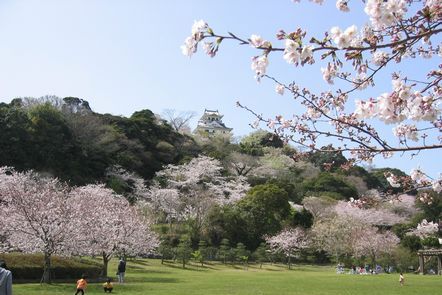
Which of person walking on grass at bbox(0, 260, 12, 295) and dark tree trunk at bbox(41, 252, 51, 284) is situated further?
dark tree trunk at bbox(41, 252, 51, 284)

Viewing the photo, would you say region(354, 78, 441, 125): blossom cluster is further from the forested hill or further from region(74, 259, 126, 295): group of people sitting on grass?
the forested hill

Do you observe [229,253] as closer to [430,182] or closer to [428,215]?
[428,215]

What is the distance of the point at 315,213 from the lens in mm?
45312

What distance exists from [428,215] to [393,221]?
7.17 m

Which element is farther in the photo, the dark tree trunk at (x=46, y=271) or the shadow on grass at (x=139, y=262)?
the shadow on grass at (x=139, y=262)

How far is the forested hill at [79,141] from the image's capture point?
1431 inches

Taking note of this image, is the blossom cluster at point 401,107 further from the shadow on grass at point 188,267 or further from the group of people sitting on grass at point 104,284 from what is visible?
the shadow on grass at point 188,267

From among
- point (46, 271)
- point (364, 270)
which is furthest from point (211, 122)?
point (46, 271)

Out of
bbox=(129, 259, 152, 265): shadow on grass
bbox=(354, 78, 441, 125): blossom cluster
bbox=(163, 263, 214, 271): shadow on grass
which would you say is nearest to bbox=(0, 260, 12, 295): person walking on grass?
bbox=(354, 78, 441, 125): blossom cluster

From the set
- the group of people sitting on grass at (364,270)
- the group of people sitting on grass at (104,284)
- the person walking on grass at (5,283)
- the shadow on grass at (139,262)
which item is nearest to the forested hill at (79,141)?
the shadow on grass at (139,262)

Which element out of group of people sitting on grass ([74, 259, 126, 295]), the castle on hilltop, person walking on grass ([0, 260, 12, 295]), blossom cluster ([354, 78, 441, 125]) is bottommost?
group of people sitting on grass ([74, 259, 126, 295])

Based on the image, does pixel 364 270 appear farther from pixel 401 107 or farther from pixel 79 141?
pixel 401 107

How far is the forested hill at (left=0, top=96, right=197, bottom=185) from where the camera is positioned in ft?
119

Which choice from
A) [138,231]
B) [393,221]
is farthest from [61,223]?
[393,221]
